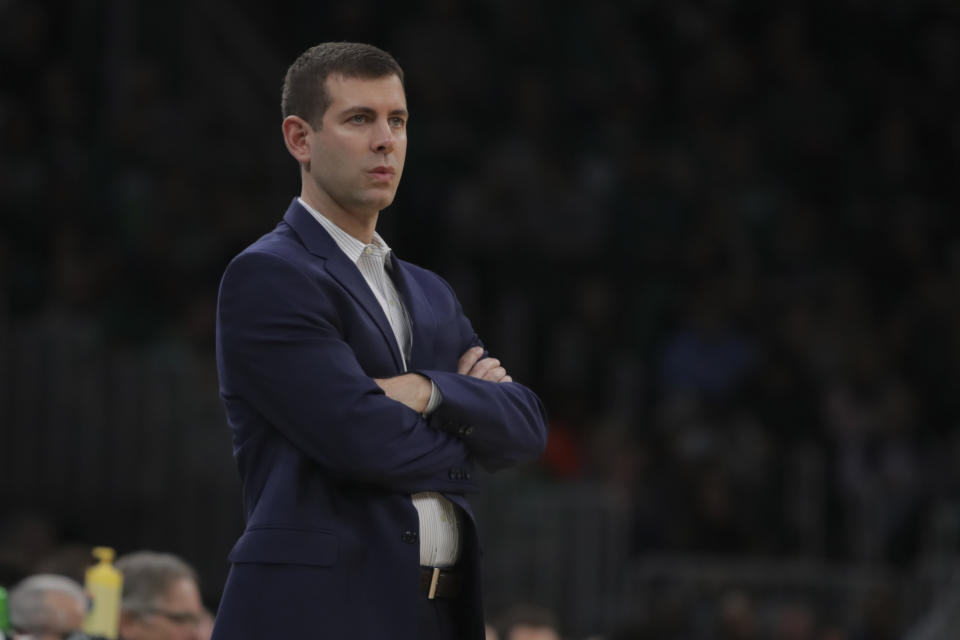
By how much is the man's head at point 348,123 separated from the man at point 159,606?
216 centimetres

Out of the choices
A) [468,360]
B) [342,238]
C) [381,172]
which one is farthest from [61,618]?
[381,172]

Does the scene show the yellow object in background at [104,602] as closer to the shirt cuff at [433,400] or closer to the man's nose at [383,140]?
the shirt cuff at [433,400]

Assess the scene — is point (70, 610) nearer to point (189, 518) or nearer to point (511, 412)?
point (511, 412)

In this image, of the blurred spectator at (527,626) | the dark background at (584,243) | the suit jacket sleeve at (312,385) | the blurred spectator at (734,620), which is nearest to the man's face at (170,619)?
the blurred spectator at (527,626)

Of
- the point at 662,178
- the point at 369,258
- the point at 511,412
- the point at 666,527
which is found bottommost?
the point at 666,527

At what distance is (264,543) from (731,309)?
8178mm

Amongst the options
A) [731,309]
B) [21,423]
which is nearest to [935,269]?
[731,309]

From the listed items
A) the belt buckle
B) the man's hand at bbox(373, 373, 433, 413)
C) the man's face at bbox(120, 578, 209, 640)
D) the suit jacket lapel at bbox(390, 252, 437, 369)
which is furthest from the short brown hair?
the man's face at bbox(120, 578, 209, 640)

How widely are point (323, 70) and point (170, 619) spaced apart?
2366 millimetres

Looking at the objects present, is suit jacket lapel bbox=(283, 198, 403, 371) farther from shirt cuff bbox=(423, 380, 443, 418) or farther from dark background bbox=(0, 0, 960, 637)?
dark background bbox=(0, 0, 960, 637)

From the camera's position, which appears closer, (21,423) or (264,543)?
(264,543)

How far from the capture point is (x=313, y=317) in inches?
129

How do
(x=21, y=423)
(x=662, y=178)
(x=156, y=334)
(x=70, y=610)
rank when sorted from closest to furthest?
(x=70, y=610) → (x=21, y=423) → (x=156, y=334) → (x=662, y=178)

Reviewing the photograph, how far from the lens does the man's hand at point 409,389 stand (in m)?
3.34
